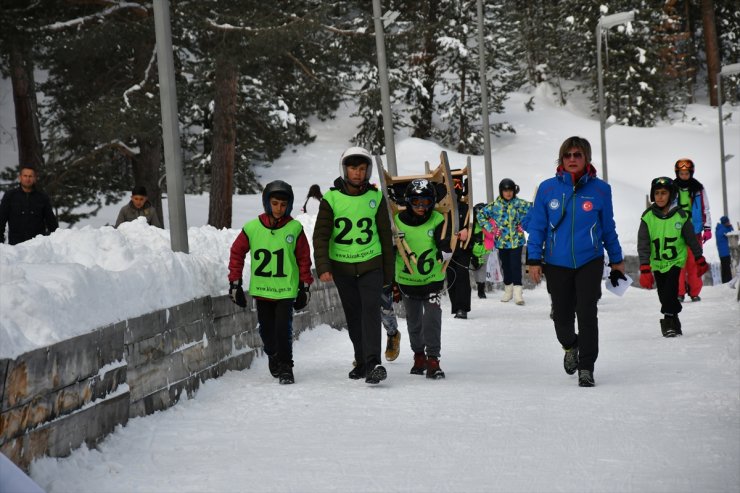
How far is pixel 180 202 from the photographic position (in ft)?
31.5

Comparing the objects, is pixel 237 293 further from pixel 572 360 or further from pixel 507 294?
pixel 507 294

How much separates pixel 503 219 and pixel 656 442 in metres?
10.3

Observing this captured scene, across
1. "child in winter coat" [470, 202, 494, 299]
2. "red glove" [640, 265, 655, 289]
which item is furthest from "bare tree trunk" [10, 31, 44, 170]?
"red glove" [640, 265, 655, 289]

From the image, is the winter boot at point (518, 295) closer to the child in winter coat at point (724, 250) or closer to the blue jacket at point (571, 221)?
the child in winter coat at point (724, 250)

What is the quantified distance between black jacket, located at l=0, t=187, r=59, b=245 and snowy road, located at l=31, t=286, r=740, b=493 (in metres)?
4.26

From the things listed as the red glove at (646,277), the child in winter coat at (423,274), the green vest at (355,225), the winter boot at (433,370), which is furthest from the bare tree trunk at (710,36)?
the green vest at (355,225)

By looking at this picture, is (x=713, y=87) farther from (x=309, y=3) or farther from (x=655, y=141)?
(x=309, y=3)

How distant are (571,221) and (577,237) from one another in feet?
0.41

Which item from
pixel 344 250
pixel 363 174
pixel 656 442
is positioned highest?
pixel 363 174

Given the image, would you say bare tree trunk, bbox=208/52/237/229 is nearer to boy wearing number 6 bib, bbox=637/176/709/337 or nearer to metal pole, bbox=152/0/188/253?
boy wearing number 6 bib, bbox=637/176/709/337

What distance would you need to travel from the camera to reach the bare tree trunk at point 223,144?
84.5 ft

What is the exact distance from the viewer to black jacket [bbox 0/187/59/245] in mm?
12742

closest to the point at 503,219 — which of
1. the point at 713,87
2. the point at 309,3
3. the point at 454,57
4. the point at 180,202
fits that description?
the point at 180,202

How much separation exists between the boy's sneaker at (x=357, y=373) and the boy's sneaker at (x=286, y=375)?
489 millimetres
